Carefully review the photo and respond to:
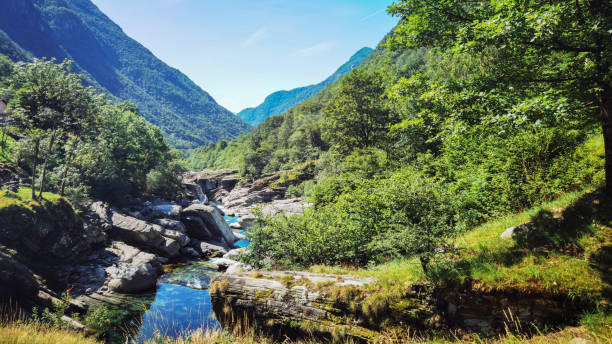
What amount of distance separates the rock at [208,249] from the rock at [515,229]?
25.4 metres

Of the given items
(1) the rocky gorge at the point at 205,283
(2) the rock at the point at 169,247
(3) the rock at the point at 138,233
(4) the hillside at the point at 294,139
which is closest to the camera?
(1) the rocky gorge at the point at 205,283

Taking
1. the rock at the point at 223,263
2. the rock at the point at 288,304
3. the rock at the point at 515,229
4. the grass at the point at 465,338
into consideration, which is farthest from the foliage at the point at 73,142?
the rock at the point at 515,229

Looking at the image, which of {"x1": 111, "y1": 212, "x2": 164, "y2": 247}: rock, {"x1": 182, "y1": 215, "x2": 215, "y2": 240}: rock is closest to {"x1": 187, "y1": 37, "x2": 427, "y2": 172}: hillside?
{"x1": 182, "y1": 215, "x2": 215, "y2": 240}: rock

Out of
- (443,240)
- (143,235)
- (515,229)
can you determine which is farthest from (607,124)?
(143,235)

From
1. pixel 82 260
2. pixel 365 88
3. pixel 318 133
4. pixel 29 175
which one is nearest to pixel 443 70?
pixel 365 88

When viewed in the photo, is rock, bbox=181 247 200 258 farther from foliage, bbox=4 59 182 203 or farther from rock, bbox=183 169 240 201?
rock, bbox=183 169 240 201

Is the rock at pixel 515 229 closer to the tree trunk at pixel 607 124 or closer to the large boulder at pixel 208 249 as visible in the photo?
the tree trunk at pixel 607 124

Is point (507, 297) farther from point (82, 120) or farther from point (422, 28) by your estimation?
point (82, 120)

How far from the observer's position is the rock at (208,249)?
86.5ft

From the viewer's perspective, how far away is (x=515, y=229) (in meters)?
6.66

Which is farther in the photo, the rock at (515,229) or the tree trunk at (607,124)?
the rock at (515,229)

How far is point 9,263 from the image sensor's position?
1273 centimetres

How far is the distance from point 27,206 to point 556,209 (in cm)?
2849

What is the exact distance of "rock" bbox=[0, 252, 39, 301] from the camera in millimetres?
12195
